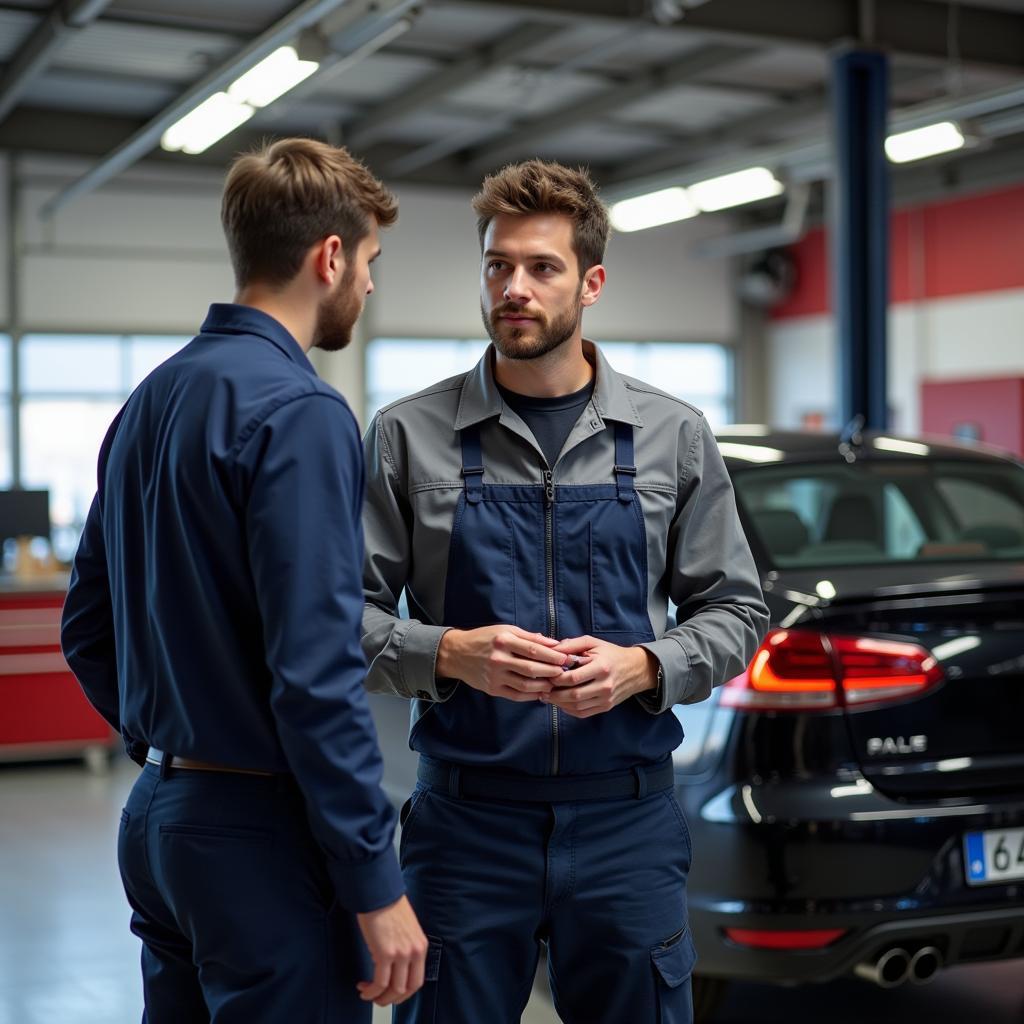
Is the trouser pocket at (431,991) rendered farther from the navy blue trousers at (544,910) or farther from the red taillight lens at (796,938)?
the red taillight lens at (796,938)

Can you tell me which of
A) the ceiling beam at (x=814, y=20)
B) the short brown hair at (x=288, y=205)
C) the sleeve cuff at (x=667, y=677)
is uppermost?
the ceiling beam at (x=814, y=20)

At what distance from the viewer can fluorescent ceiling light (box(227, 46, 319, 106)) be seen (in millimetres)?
6745

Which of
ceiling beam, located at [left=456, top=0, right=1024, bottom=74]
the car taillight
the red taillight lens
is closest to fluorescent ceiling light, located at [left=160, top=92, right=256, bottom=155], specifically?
ceiling beam, located at [left=456, top=0, right=1024, bottom=74]

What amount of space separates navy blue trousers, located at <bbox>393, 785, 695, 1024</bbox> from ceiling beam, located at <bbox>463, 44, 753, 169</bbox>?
8.64 meters

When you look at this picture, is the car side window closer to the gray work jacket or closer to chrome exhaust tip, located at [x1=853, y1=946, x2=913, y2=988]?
chrome exhaust tip, located at [x1=853, y1=946, x2=913, y2=988]

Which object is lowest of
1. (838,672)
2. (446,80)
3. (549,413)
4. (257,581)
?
(838,672)

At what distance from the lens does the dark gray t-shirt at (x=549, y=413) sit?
201 cm

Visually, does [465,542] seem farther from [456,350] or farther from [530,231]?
[456,350]

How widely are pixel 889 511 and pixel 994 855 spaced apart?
102cm

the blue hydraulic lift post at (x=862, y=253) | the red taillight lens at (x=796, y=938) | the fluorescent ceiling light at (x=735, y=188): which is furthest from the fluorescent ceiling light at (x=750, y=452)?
the fluorescent ceiling light at (x=735, y=188)

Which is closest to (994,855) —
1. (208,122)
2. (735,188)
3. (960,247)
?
(208,122)

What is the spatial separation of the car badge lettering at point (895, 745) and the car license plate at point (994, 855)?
0.63 ft

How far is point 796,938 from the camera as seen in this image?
2.68 metres

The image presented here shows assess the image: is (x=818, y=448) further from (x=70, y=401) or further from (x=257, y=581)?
(x=70, y=401)
